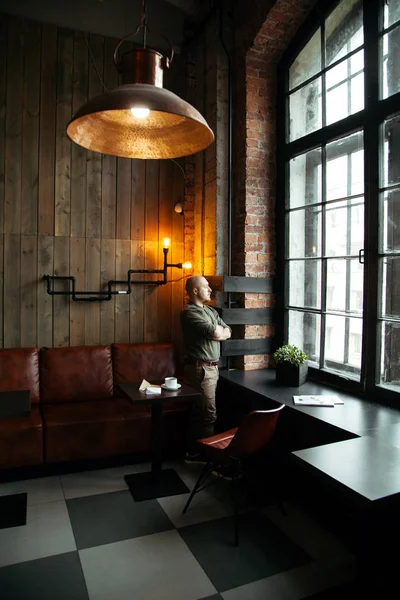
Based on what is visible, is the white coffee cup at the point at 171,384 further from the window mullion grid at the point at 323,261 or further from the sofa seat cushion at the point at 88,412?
the window mullion grid at the point at 323,261

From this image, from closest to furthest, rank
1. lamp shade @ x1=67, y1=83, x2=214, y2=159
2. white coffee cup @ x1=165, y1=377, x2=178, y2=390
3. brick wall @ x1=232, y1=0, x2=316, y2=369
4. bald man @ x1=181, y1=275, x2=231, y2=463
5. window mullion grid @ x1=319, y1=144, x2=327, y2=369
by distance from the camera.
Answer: lamp shade @ x1=67, y1=83, x2=214, y2=159, white coffee cup @ x1=165, y1=377, x2=178, y2=390, window mullion grid @ x1=319, y1=144, x2=327, y2=369, bald man @ x1=181, y1=275, x2=231, y2=463, brick wall @ x1=232, y1=0, x2=316, y2=369

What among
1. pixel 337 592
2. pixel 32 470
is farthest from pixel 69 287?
pixel 337 592

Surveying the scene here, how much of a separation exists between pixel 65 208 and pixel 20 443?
2196 millimetres

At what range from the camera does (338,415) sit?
2904mm

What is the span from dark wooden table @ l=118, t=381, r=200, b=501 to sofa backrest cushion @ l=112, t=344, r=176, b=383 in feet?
Result: 2.25

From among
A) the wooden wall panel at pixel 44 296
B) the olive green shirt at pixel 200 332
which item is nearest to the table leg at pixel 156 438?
the olive green shirt at pixel 200 332

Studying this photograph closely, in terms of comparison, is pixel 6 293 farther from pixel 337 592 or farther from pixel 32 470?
pixel 337 592

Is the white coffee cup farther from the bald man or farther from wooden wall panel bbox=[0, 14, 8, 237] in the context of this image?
wooden wall panel bbox=[0, 14, 8, 237]

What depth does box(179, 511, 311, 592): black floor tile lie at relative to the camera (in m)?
2.51

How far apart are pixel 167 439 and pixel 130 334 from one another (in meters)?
1.19

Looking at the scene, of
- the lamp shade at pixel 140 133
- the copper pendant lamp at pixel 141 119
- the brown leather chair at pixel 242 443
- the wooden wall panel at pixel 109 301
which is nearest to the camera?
the copper pendant lamp at pixel 141 119

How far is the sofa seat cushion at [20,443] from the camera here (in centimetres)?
354

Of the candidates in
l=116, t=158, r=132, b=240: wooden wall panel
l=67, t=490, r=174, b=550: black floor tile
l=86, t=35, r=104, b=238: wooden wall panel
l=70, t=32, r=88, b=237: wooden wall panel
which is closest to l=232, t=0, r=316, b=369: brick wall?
l=116, t=158, r=132, b=240: wooden wall panel

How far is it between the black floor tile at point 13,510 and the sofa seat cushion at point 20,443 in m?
0.27
